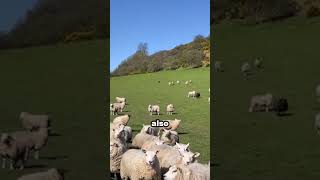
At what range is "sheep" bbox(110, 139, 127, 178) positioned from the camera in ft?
29.6

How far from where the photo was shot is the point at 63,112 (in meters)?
17.3

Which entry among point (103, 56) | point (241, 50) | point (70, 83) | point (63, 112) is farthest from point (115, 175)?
point (241, 50)

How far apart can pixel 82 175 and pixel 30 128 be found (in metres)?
5.40

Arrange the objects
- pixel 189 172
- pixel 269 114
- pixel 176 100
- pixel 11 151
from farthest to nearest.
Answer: pixel 176 100 < pixel 269 114 < pixel 11 151 < pixel 189 172

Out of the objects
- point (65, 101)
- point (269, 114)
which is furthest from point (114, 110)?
point (269, 114)

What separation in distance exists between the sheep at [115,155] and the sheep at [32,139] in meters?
1.70

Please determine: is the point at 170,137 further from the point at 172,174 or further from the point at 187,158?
the point at 172,174

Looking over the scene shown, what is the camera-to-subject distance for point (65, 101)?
19906mm

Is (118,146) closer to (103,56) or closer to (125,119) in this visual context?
(103,56)

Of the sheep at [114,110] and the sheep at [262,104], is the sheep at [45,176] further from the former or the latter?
the sheep at [114,110]

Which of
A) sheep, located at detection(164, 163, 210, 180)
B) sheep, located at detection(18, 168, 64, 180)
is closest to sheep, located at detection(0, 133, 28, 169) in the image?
sheep, located at detection(18, 168, 64, 180)

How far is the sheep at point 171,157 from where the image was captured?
8.24m

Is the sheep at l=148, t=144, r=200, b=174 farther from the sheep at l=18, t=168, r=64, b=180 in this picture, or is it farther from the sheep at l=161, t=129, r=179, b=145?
the sheep at l=161, t=129, r=179, b=145

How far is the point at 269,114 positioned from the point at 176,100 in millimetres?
7050
